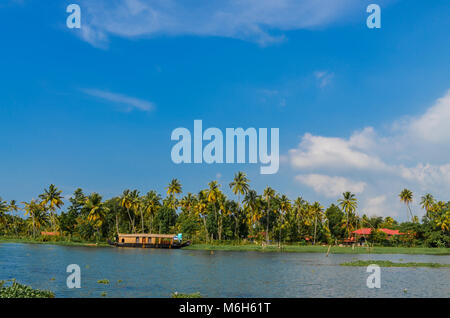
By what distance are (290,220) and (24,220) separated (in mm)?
127391

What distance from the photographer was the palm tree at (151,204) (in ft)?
453

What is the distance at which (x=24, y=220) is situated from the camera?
189500 mm

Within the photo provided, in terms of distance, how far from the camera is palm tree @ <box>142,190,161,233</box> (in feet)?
453

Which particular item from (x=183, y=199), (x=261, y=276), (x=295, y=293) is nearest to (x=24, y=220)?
(x=183, y=199)

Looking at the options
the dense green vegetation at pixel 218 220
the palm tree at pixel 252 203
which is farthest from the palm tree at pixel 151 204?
the palm tree at pixel 252 203

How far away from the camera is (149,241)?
372ft

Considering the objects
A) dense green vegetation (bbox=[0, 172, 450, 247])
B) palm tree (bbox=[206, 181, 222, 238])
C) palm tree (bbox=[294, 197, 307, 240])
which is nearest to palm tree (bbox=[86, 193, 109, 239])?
dense green vegetation (bbox=[0, 172, 450, 247])

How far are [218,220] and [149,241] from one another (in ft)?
82.6

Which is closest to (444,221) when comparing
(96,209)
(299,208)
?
(299,208)

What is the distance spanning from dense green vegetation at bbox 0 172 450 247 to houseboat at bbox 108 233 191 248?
548 inches

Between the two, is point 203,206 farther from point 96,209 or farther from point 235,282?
point 235,282

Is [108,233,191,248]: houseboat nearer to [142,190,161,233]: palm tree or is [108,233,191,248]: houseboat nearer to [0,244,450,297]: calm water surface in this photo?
[142,190,161,233]: palm tree
